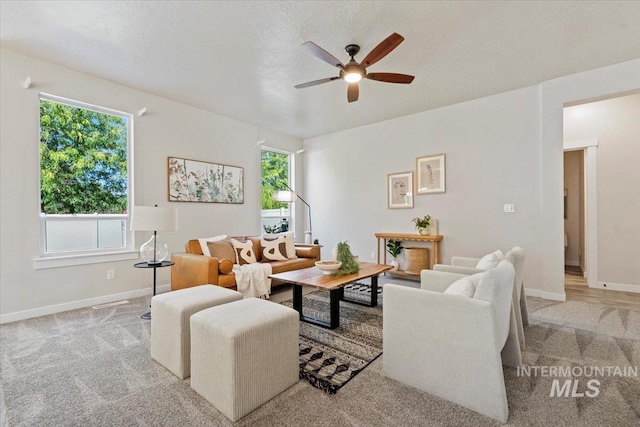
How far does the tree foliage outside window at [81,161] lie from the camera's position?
327cm

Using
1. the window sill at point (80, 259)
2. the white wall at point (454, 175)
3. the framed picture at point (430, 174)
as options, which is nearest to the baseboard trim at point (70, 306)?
the window sill at point (80, 259)

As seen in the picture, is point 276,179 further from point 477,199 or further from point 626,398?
point 626,398

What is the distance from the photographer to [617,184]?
411 cm

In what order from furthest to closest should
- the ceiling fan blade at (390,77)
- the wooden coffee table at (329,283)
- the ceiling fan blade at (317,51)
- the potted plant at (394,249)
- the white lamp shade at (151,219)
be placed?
the potted plant at (394,249) → the white lamp shade at (151,219) → the ceiling fan blade at (390,77) → the wooden coffee table at (329,283) → the ceiling fan blade at (317,51)

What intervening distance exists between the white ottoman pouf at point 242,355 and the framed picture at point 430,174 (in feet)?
11.9

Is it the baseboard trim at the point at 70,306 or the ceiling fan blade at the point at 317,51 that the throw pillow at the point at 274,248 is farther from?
the ceiling fan blade at the point at 317,51

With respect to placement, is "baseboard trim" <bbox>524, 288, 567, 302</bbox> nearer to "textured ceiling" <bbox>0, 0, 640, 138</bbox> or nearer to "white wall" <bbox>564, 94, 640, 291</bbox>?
"white wall" <bbox>564, 94, 640, 291</bbox>

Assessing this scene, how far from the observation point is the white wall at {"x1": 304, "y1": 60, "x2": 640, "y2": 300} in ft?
12.0

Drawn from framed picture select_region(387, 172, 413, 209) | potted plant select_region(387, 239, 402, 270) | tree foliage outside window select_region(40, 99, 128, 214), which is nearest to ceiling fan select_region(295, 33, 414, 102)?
framed picture select_region(387, 172, 413, 209)

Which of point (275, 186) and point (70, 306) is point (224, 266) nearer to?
point (70, 306)

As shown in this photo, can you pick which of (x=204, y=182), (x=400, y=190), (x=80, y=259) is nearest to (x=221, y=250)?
(x=204, y=182)

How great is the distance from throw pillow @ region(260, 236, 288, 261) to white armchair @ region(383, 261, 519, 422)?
2690 mm

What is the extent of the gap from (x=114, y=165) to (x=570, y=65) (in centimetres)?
567

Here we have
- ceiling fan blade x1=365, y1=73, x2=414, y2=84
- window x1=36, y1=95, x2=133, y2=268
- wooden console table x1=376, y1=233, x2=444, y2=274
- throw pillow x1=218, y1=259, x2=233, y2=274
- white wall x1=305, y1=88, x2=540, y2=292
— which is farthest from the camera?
wooden console table x1=376, y1=233, x2=444, y2=274
